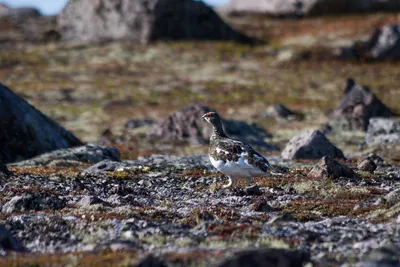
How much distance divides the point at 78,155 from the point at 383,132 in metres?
20.5

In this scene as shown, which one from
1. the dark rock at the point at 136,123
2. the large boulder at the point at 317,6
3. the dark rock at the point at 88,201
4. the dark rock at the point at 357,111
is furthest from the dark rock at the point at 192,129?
the large boulder at the point at 317,6

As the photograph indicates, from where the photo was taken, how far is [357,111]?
5866 centimetres

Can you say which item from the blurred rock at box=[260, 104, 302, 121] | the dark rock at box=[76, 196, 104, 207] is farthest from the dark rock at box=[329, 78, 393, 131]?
the dark rock at box=[76, 196, 104, 207]

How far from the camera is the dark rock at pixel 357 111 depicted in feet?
188

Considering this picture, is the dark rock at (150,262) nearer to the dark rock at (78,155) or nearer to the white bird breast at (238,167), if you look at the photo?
the white bird breast at (238,167)

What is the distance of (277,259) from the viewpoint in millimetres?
13336

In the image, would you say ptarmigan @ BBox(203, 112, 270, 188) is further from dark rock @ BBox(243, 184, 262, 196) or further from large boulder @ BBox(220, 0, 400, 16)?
large boulder @ BBox(220, 0, 400, 16)

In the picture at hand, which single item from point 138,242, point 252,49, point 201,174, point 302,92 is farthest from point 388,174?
point 252,49

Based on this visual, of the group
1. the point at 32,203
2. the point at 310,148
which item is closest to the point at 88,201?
the point at 32,203

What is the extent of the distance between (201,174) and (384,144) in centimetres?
1859

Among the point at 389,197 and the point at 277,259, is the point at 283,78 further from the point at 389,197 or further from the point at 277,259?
the point at 277,259

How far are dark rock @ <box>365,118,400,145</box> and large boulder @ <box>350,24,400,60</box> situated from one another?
163 feet

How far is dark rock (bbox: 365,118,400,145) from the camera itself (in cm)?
4516

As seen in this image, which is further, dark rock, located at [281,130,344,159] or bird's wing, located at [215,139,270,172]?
dark rock, located at [281,130,344,159]
